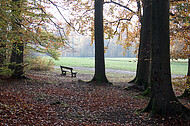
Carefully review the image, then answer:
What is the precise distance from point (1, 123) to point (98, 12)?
29.7 feet

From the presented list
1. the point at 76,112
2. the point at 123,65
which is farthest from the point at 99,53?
the point at 123,65

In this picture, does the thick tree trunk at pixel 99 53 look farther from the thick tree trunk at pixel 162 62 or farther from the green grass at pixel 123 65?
the green grass at pixel 123 65

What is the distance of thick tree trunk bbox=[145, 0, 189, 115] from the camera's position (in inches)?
192

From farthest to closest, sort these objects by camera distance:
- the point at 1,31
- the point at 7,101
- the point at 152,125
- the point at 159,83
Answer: the point at 1,31
the point at 7,101
the point at 159,83
the point at 152,125

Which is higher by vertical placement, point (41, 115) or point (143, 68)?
point (143, 68)

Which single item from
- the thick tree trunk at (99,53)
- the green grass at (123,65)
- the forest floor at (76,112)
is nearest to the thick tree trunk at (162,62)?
the forest floor at (76,112)

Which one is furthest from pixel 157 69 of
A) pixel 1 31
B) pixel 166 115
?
pixel 1 31

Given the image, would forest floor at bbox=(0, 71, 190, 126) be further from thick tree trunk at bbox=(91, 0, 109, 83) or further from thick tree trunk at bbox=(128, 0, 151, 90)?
thick tree trunk at bbox=(91, 0, 109, 83)

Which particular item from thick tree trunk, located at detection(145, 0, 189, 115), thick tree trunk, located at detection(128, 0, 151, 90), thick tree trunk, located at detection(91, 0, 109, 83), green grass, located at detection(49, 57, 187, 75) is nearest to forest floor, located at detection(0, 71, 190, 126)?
thick tree trunk, located at detection(145, 0, 189, 115)

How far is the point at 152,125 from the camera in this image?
4.67 meters

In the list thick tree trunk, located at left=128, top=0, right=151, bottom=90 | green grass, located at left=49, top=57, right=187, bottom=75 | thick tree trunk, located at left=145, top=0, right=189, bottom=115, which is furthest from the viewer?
green grass, located at left=49, top=57, right=187, bottom=75

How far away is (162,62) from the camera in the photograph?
4.91m

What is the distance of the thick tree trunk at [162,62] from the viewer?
16.0 ft

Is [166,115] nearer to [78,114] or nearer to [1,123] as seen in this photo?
[78,114]
